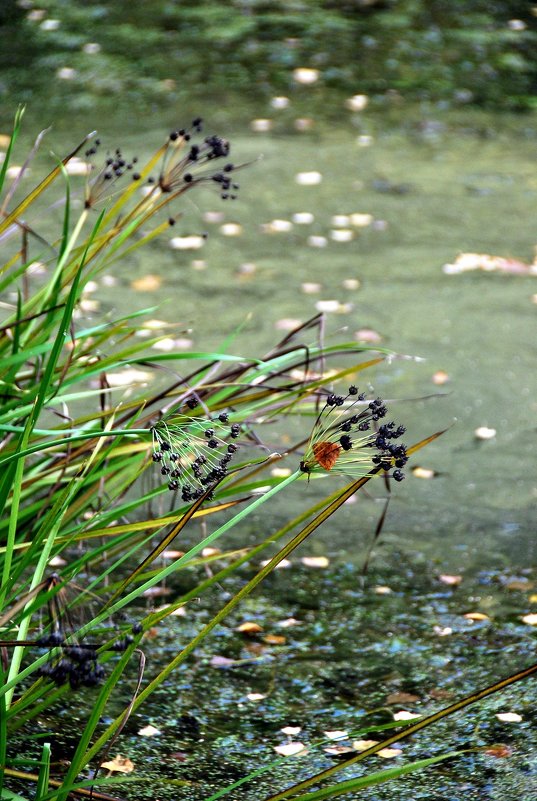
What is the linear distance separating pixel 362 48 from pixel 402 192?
3023mm

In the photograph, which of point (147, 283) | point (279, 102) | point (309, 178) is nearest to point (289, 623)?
point (147, 283)

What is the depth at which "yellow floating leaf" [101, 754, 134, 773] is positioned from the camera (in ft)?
8.59

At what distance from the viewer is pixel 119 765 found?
104 inches

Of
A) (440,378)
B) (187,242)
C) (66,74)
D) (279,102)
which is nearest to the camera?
(440,378)

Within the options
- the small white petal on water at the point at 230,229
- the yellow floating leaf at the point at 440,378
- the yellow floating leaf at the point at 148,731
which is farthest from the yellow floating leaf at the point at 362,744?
the small white petal on water at the point at 230,229

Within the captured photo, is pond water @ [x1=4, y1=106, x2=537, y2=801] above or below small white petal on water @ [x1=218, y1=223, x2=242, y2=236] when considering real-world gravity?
below

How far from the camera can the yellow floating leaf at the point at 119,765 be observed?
8.59 feet

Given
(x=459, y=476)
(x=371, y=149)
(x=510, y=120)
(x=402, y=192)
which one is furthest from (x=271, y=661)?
(x=510, y=120)

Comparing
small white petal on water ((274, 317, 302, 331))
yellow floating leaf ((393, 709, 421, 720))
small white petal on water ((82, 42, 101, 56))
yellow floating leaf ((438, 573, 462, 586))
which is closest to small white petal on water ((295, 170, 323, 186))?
small white petal on water ((274, 317, 302, 331))

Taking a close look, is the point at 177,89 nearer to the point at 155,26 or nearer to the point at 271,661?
the point at 155,26

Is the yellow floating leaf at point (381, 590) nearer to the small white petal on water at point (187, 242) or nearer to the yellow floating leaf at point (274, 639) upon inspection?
the yellow floating leaf at point (274, 639)

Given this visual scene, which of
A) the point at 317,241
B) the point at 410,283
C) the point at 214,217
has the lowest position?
the point at 410,283

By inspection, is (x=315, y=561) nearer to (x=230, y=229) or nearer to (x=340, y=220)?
(x=230, y=229)

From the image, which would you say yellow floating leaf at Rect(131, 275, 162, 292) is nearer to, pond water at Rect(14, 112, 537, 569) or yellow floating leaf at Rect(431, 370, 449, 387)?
pond water at Rect(14, 112, 537, 569)
